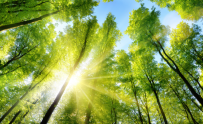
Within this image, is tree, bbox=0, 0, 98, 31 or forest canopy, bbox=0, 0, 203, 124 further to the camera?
forest canopy, bbox=0, 0, 203, 124

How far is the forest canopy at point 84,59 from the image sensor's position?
6141mm

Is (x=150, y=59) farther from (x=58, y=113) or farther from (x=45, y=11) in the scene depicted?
(x=45, y=11)

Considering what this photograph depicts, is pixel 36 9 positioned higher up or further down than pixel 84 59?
higher up

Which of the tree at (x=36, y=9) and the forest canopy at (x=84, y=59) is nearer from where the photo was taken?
the tree at (x=36, y=9)

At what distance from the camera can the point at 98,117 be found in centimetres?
648

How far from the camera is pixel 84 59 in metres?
7.82

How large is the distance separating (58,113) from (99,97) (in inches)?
151

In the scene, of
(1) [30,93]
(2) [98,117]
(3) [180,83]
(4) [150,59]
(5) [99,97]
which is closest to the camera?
(2) [98,117]

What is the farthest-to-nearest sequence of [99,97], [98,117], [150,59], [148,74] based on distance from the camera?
1. [150,59]
2. [148,74]
3. [99,97]
4. [98,117]

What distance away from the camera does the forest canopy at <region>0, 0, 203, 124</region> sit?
6141 millimetres

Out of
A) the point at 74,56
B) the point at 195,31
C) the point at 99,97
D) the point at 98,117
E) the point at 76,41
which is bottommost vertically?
the point at 98,117

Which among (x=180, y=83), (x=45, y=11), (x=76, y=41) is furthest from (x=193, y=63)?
(x=45, y=11)

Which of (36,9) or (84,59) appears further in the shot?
(84,59)

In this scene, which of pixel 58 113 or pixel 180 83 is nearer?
pixel 58 113
